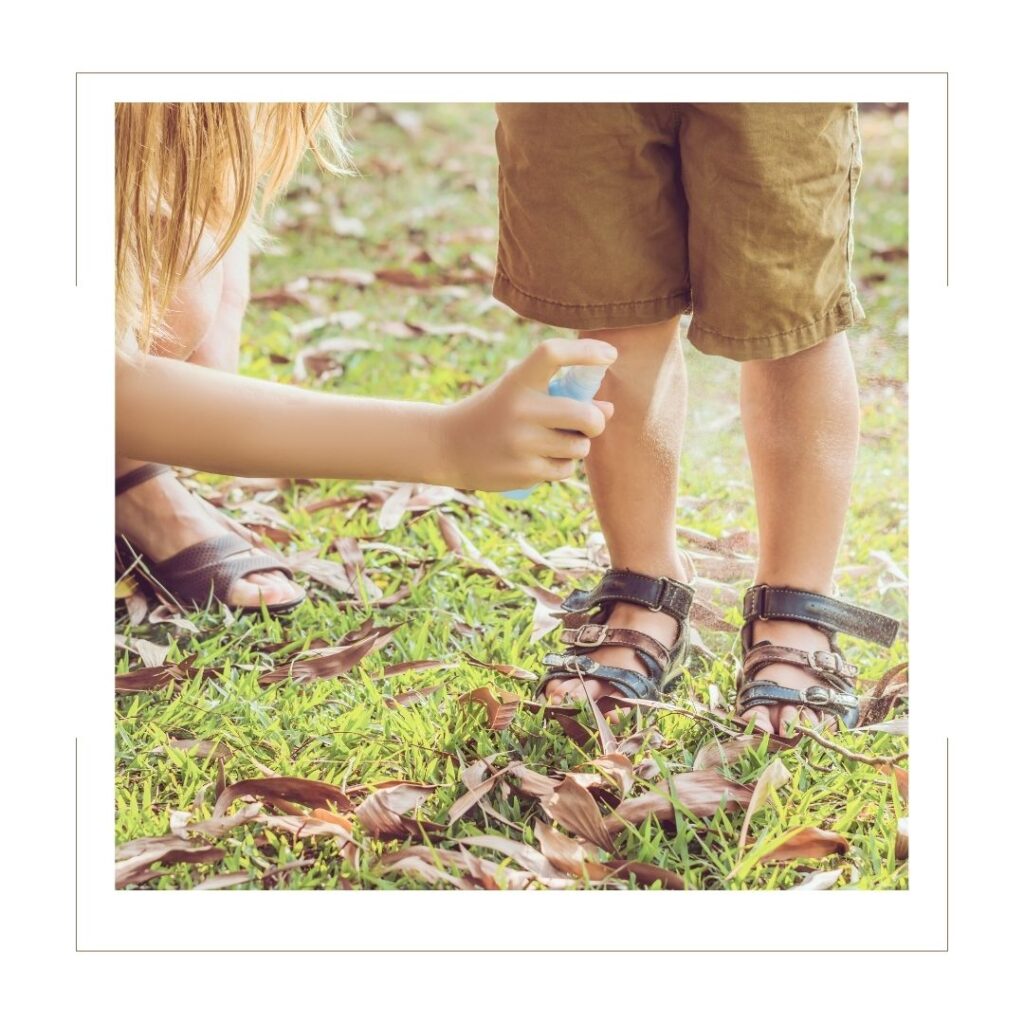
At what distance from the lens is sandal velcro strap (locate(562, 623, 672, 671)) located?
1.23 m

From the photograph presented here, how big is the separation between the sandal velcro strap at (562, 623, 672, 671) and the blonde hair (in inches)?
19.4

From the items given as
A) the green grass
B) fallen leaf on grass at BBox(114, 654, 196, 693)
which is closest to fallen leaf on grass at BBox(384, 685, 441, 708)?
the green grass

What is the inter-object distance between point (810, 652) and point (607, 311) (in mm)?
377

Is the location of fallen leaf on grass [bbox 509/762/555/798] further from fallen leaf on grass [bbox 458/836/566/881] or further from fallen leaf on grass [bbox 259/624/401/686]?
fallen leaf on grass [bbox 259/624/401/686]

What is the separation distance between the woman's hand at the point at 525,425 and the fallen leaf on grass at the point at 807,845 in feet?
1.08

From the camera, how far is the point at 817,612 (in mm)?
1227

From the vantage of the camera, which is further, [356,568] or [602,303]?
[356,568]

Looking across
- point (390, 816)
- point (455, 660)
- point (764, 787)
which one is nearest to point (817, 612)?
point (764, 787)

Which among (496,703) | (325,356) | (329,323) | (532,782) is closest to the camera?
(532,782)

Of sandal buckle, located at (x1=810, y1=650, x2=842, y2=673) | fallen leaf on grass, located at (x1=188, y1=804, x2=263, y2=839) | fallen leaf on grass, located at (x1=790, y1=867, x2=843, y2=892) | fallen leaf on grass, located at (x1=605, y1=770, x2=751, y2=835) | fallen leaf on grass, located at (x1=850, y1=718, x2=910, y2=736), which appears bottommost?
fallen leaf on grass, located at (x1=790, y1=867, x2=843, y2=892)

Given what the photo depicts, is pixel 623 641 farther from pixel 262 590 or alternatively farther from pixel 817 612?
pixel 262 590

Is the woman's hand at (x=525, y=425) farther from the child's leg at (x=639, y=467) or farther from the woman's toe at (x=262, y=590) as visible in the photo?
the woman's toe at (x=262, y=590)
